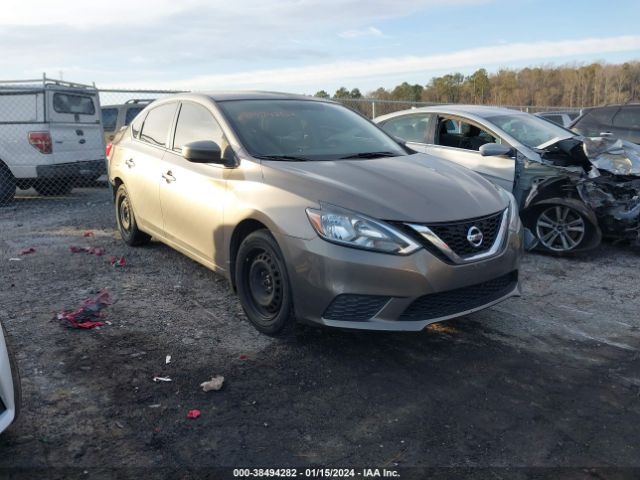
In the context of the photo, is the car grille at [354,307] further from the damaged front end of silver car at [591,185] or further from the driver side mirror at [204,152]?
the damaged front end of silver car at [591,185]

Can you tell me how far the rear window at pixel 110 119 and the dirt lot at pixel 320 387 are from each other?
26.5 ft

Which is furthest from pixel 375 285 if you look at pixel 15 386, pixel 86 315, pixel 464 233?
pixel 86 315

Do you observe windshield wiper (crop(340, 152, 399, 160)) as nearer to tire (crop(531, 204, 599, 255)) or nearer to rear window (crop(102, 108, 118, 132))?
tire (crop(531, 204, 599, 255))

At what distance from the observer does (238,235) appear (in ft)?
13.1

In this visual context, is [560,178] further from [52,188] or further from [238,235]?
[52,188]

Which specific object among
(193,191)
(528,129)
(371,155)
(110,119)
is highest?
(110,119)

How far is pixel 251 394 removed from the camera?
3.15 m

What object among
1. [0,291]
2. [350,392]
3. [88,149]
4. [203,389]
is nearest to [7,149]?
[88,149]

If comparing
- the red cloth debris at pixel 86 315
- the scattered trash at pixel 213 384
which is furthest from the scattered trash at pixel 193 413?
the red cloth debris at pixel 86 315

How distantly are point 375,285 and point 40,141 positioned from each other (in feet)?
24.9

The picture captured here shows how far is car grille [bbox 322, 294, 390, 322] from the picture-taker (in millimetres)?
3250

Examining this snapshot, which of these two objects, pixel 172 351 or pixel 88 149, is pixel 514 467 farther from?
pixel 88 149

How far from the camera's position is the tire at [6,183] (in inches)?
354

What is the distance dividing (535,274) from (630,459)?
122 inches
